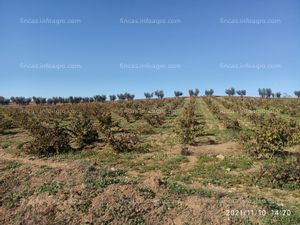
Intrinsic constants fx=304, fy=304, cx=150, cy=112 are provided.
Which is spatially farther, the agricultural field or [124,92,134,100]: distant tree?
[124,92,134,100]: distant tree

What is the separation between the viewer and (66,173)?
33.7 feet

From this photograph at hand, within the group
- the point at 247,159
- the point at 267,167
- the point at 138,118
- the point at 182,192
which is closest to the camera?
the point at 182,192

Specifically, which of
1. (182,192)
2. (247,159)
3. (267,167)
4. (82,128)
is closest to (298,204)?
(267,167)

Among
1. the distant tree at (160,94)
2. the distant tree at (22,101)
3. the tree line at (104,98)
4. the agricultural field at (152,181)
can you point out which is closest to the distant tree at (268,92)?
the tree line at (104,98)

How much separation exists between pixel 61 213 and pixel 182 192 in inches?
130

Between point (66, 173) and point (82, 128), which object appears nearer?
point (66, 173)

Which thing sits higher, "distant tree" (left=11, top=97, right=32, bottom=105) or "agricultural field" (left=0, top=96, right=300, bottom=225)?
"distant tree" (left=11, top=97, right=32, bottom=105)

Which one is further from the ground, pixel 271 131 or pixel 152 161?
pixel 271 131

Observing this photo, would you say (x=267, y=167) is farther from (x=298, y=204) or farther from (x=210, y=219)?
(x=210, y=219)

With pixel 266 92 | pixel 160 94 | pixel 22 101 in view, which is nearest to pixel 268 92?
pixel 266 92
